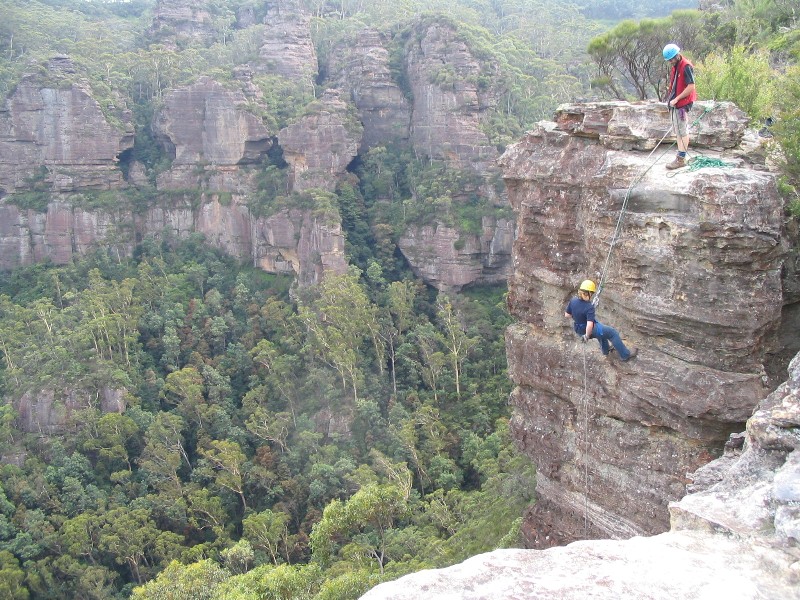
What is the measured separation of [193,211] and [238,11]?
31690mm

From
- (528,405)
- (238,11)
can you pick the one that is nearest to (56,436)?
(528,405)

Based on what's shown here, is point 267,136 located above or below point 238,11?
below

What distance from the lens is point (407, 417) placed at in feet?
88.5

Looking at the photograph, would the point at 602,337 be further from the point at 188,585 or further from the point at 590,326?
the point at 188,585

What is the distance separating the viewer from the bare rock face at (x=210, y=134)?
1588 inches

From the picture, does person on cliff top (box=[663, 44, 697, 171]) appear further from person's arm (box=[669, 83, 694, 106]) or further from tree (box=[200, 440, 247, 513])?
tree (box=[200, 440, 247, 513])

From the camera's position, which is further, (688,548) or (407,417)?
(407,417)

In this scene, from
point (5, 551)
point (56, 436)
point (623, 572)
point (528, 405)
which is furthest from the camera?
point (56, 436)

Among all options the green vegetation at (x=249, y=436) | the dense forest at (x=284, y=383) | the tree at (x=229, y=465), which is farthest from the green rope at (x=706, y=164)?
the tree at (x=229, y=465)

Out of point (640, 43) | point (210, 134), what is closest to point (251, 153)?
point (210, 134)

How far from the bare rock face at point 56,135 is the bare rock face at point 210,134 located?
4.17 m

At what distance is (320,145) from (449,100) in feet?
26.1

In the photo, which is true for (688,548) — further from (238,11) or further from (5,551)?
(238,11)

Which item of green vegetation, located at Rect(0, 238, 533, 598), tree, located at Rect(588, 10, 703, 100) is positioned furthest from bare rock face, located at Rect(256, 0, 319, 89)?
tree, located at Rect(588, 10, 703, 100)
